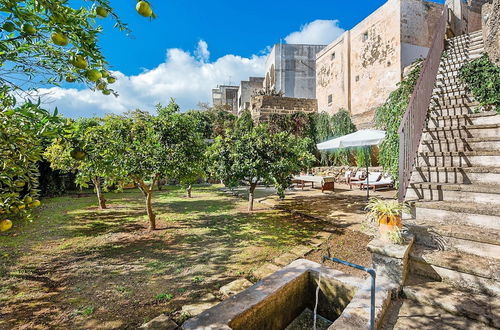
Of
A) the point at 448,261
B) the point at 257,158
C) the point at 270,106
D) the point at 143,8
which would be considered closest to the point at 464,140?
the point at 448,261

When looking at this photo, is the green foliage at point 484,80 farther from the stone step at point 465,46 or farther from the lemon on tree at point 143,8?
→ the lemon on tree at point 143,8

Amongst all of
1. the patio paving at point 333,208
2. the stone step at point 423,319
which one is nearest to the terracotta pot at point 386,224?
the stone step at point 423,319

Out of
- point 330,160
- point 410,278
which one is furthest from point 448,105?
point 330,160

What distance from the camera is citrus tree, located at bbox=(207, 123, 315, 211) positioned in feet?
21.3

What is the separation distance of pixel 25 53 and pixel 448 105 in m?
6.66

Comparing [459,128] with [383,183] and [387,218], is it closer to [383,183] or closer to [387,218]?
[387,218]

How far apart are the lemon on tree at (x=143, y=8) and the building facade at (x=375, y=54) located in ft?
43.5

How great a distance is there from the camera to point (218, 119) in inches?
758

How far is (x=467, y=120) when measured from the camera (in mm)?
4391

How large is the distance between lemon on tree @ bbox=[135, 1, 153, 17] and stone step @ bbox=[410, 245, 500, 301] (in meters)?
3.42

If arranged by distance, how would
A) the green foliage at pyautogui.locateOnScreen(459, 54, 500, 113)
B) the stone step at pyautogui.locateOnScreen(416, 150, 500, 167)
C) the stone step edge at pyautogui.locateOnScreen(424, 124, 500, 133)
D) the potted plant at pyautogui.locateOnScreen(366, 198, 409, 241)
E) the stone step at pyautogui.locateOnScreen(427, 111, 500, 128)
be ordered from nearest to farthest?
the potted plant at pyautogui.locateOnScreen(366, 198, 409, 241)
the stone step at pyautogui.locateOnScreen(416, 150, 500, 167)
the stone step edge at pyautogui.locateOnScreen(424, 124, 500, 133)
the stone step at pyautogui.locateOnScreen(427, 111, 500, 128)
the green foliage at pyautogui.locateOnScreen(459, 54, 500, 113)

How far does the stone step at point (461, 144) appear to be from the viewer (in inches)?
148

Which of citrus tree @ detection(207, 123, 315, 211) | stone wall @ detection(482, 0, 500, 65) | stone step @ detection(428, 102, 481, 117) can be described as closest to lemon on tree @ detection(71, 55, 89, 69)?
citrus tree @ detection(207, 123, 315, 211)

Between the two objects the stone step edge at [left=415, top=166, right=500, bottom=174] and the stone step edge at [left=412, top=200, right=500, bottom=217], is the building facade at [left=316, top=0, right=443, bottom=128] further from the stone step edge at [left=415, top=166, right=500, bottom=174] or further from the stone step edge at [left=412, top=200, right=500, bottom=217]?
the stone step edge at [left=412, top=200, right=500, bottom=217]
